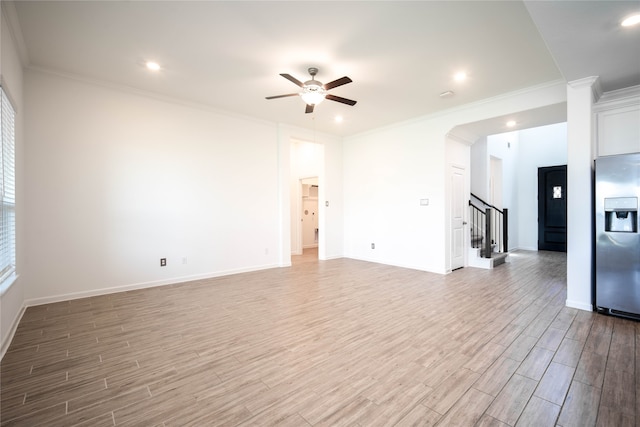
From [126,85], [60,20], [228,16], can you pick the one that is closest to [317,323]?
[228,16]

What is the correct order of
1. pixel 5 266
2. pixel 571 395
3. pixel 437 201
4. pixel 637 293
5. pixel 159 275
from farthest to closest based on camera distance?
pixel 437 201 → pixel 159 275 → pixel 637 293 → pixel 5 266 → pixel 571 395

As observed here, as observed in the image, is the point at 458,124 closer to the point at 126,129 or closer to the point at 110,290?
the point at 126,129

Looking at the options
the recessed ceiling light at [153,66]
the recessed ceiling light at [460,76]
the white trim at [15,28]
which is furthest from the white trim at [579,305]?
the white trim at [15,28]

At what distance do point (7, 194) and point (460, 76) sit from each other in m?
5.82

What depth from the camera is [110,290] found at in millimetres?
4332

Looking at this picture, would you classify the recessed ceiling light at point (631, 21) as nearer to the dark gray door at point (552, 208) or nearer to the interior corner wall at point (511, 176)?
the interior corner wall at point (511, 176)

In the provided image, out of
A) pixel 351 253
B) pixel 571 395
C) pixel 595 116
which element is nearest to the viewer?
pixel 571 395

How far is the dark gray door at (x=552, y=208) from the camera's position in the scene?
8.08m

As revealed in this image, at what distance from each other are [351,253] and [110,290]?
17.0 ft

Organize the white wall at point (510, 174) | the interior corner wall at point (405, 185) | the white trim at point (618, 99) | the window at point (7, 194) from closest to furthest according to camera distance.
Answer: the window at point (7, 194), the white trim at point (618, 99), the interior corner wall at point (405, 185), the white wall at point (510, 174)

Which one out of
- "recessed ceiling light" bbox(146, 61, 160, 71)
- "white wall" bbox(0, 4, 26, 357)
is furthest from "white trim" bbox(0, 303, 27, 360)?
"recessed ceiling light" bbox(146, 61, 160, 71)

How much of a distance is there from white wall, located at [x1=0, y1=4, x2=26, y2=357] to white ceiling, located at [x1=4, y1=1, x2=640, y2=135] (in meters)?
0.21

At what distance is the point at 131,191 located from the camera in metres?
4.53

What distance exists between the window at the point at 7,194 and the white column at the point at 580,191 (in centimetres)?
646
